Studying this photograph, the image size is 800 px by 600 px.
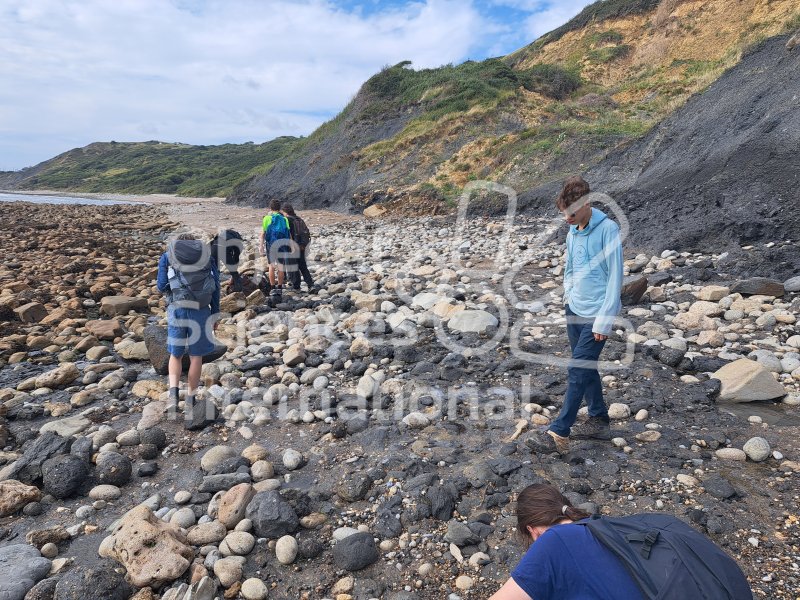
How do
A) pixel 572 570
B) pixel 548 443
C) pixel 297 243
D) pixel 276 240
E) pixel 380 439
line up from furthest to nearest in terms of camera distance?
pixel 297 243, pixel 276 240, pixel 380 439, pixel 548 443, pixel 572 570

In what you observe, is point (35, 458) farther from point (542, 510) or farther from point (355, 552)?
point (542, 510)

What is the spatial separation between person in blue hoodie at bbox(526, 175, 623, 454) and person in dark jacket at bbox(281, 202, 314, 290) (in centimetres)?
582

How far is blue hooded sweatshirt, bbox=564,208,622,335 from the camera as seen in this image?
349 centimetres

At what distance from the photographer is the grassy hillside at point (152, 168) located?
69.1m

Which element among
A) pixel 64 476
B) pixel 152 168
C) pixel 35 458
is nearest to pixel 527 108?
pixel 35 458

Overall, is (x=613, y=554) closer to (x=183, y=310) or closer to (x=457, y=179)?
(x=183, y=310)

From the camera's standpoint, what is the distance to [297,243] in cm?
871

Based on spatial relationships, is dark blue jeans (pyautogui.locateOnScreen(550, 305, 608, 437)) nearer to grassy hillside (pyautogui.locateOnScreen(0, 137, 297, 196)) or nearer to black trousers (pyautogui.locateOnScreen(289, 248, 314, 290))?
black trousers (pyautogui.locateOnScreen(289, 248, 314, 290))

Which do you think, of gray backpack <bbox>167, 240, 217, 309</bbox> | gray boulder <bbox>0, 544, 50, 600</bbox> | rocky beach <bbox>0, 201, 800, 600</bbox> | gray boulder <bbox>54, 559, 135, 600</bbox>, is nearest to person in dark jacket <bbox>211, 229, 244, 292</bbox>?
rocky beach <bbox>0, 201, 800, 600</bbox>

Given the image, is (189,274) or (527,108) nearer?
(189,274)

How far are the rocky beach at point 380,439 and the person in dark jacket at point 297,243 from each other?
81cm

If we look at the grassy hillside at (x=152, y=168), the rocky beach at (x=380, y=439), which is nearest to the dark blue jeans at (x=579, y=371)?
the rocky beach at (x=380, y=439)

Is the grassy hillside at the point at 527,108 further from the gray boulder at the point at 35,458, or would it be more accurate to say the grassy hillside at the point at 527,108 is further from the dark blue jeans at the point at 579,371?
the gray boulder at the point at 35,458

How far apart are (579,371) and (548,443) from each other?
0.60 meters
